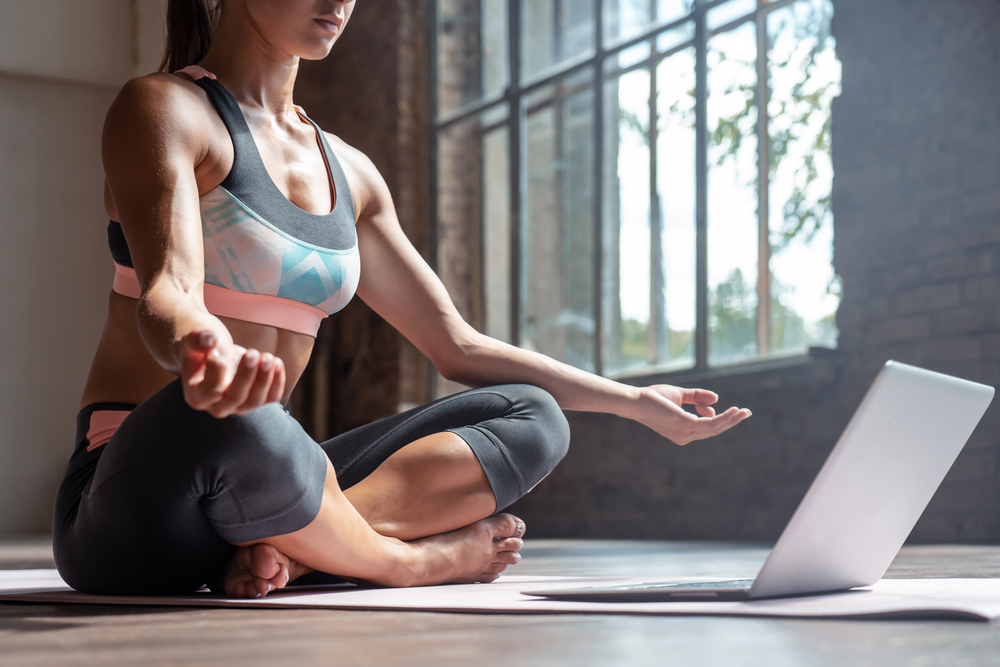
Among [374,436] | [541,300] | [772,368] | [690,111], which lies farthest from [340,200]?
[541,300]

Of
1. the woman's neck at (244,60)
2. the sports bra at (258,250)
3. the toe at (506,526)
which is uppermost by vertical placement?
the woman's neck at (244,60)

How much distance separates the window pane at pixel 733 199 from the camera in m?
5.23

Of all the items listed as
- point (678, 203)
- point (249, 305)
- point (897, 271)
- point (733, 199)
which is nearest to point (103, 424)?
point (249, 305)

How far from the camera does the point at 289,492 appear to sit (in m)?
1.25

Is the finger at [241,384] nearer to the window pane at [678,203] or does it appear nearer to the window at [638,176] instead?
the window at [638,176]

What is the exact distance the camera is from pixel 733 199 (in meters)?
5.32

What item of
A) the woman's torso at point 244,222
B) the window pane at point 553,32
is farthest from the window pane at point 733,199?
the woman's torso at point 244,222

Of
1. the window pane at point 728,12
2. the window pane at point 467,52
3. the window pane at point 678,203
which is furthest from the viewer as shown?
the window pane at point 467,52

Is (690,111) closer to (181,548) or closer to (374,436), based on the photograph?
(374,436)

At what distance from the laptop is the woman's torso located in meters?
0.57

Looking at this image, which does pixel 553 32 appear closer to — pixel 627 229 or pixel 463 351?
pixel 627 229

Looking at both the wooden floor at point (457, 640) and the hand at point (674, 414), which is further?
the hand at point (674, 414)

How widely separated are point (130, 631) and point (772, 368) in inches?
164

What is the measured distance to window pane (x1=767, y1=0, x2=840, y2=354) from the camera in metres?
4.89
